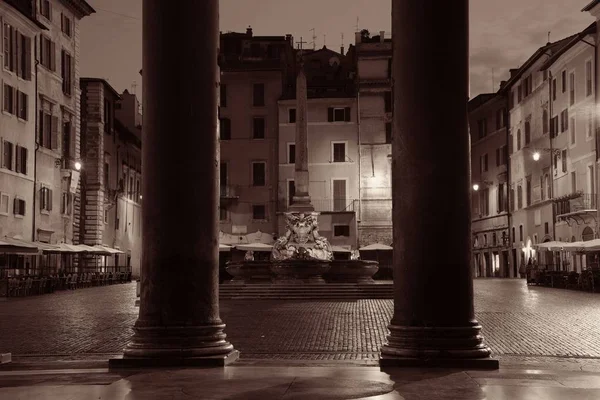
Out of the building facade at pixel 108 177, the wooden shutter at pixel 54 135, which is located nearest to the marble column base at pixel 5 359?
the wooden shutter at pixel 54 135

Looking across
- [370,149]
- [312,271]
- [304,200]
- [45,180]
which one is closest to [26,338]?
[312,271]

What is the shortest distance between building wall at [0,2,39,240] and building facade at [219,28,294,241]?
65.5ft

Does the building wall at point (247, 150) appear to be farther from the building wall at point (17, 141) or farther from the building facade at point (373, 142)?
the building wall at point (17, 141)

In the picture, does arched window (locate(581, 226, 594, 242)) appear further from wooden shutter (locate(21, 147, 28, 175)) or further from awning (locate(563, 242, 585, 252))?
wooden shutter (locate(21, 147, 28, 175))

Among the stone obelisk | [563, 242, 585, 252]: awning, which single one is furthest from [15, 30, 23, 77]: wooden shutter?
[563, 242, 585, 252]: awning

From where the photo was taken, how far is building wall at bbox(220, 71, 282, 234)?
206 feet

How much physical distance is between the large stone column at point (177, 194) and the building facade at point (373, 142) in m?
51.7

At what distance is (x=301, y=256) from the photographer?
36.1 meters

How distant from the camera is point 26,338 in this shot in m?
15.3

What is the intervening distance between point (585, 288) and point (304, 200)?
436 inches

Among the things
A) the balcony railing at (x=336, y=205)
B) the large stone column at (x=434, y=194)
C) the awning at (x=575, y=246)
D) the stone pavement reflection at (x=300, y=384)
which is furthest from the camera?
the balcony railing at (x=336, y=205)

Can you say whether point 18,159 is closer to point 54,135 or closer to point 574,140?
point 54,135

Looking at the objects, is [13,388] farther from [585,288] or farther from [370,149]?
[370,149]

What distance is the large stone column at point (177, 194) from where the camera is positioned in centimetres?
966
